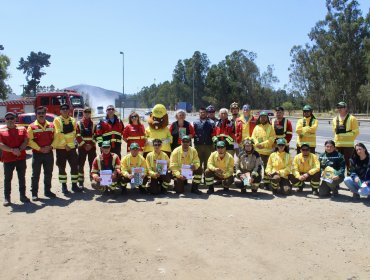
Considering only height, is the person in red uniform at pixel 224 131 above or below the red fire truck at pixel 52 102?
below

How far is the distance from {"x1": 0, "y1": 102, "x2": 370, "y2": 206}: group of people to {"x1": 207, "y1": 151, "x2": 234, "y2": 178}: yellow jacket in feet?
0.04

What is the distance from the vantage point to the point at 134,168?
8.60 m

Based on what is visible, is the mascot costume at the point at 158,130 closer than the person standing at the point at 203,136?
Yes

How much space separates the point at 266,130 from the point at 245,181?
134cm

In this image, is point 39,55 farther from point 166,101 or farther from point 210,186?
point 210,186

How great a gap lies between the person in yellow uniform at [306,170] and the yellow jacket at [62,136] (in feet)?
15.9

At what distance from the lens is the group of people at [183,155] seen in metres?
8.25

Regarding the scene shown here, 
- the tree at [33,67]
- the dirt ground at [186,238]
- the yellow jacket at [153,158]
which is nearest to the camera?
the dirt ground at [186,238]

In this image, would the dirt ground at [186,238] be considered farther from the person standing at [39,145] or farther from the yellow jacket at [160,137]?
the yellow jacket at [160,137]

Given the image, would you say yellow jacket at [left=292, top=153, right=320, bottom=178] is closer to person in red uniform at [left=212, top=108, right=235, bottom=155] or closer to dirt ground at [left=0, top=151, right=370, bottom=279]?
dirt ground at [left=0, top=151, right=370, bottom=279]

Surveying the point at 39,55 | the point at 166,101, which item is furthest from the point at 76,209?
the point at 166,101

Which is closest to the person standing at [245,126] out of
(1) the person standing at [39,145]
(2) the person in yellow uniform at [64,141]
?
(2) the person in yellow uniform at [64,141]

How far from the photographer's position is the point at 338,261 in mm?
5113

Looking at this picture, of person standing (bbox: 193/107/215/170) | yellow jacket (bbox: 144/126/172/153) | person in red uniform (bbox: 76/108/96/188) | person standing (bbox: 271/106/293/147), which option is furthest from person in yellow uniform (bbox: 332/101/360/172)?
person in red uniform (bbox: 76/108/96/188)
